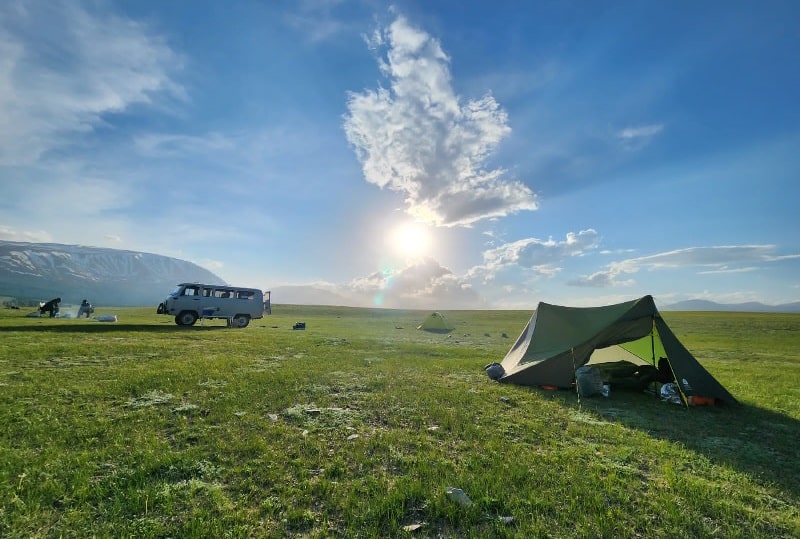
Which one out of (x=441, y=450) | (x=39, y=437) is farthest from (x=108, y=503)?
(x=441, y=450)

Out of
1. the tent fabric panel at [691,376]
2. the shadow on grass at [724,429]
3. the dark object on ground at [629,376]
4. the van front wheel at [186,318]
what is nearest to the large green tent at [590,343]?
the tent fabric panel at [691,376]

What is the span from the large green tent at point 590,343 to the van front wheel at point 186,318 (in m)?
28.8

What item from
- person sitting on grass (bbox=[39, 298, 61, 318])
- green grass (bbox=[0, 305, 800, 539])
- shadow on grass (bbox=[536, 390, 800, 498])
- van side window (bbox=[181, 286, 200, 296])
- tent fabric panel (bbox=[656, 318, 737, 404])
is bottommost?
shadow on grass (bbox=[536, 390, 800, 498])

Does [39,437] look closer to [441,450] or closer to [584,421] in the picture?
[441,450]

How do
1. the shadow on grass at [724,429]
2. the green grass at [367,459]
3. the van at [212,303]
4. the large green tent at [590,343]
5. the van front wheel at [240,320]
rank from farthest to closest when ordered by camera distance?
1. the van front wheel at [240,320]
2. the van at [212,303]
3. the large green tent at [590,343]
4. the shadow on grass at [724,429]
5. the green grass at [367,459]

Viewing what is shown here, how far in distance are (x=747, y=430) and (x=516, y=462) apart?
7026 mm

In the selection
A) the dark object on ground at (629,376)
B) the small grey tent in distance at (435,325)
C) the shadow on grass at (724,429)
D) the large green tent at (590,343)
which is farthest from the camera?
the small grey tent in distance at (435,325)

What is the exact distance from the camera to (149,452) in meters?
6.17

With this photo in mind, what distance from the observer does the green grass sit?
466cm

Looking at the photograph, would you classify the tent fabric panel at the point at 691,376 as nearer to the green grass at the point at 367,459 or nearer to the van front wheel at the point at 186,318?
the green grass at the point at 367,459

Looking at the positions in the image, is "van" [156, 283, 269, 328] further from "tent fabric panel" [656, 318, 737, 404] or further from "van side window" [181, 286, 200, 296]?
"tent fabric panel" [656, 318, 737, 404]

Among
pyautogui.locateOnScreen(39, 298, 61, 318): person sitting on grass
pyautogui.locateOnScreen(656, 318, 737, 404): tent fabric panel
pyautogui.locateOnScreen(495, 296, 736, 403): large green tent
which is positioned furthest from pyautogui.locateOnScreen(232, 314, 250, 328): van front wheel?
pyautogui.locateOnScreen(656, 318, 737, 404): tent fabric panel

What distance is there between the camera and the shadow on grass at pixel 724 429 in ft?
22.2

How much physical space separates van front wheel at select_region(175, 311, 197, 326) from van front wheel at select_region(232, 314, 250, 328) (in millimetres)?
3804
